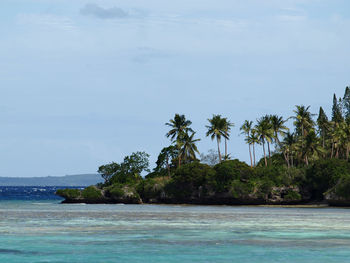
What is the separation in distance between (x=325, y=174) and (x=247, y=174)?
12713 millimetres

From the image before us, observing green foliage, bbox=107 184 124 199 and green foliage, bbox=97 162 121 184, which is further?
green foliage, bbox=97 162 121 184

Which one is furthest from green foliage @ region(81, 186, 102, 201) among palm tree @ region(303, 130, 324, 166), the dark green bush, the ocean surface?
the ocean surface

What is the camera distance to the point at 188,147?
11012 cm

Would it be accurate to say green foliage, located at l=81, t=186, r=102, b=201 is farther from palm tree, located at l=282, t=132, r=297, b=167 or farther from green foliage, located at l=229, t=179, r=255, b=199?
palm tree, located at l=282, t=132, r=297, b=167

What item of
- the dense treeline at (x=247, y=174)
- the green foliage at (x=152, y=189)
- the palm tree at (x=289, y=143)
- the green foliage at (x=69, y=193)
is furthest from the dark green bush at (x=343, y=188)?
the green foliage at (x=69, y=193)

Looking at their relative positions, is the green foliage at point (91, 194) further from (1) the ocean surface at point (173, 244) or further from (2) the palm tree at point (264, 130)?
(1) the ocean surface at point (173, 244)

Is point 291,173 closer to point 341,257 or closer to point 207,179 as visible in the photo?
point 207,179

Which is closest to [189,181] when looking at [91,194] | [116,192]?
[116,192]

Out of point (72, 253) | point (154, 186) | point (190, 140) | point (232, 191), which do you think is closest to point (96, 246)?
point (72, 253)

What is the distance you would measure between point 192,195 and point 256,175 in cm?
1137

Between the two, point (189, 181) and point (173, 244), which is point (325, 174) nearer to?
point (189, 181)

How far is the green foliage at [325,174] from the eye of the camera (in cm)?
8712

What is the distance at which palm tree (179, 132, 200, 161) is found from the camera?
109312 mm

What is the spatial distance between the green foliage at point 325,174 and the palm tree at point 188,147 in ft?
82.3
